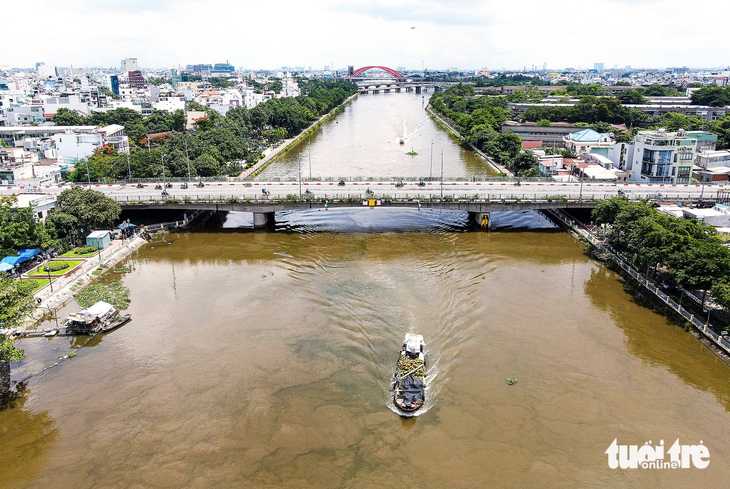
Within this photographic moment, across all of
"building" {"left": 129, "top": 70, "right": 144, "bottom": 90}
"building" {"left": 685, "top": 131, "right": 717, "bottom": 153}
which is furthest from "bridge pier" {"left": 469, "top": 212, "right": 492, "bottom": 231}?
"building" {"left": 129, "top": 70, "right": 144, "bottom": 90}

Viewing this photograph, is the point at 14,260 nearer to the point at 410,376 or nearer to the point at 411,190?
the point at 410,376

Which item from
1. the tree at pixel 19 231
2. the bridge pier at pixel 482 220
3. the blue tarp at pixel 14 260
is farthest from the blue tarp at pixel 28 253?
the bridge pier at pixel 482 220

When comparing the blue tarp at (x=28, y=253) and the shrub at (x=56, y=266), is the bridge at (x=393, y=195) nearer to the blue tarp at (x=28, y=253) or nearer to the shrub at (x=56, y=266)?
the shrub at (x=56, y=266)

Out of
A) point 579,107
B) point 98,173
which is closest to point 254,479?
point 98,173

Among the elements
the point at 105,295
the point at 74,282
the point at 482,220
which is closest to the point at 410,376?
the point at 105,295

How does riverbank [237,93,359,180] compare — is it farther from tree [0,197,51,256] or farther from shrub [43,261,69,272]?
shrub [43,261,69,272]

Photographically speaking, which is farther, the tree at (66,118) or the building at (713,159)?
the tree at (66,118)
